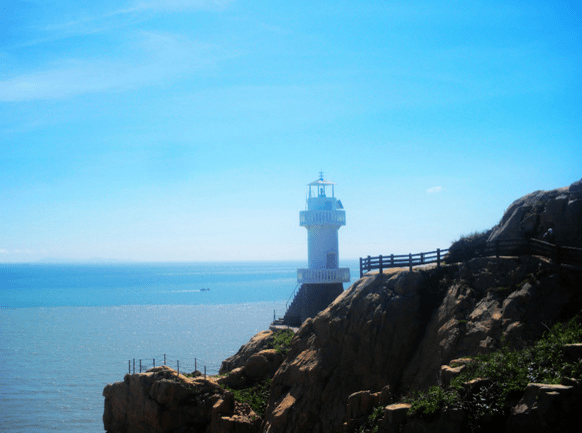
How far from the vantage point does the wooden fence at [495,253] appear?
19.9 meters

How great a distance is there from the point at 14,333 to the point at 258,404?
70368 mm

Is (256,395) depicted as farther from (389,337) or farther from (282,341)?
(389,337)

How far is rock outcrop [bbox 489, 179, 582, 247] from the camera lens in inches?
846

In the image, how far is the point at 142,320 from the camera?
98.2 meters

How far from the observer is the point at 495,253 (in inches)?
891

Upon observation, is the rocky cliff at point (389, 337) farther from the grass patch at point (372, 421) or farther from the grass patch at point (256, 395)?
the grass patch at point (372, 421)

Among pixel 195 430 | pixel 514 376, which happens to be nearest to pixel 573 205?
pixel 514 376

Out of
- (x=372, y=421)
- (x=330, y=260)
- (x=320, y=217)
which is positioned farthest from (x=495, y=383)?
(x=330, y=260)

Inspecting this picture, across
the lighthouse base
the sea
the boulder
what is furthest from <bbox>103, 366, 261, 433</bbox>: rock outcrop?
the lighthouse base

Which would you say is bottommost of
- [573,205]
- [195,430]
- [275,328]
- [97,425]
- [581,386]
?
[97,425]

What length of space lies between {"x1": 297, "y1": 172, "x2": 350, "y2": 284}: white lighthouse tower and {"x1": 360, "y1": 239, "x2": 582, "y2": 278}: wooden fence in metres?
13.8

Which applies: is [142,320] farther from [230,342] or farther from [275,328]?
[275,328]

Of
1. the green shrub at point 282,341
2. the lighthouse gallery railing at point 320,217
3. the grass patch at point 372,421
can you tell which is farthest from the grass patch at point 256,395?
the lighthouse gallery railing at point 320,217

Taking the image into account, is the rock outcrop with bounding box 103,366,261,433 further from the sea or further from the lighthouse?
the lighthouse
